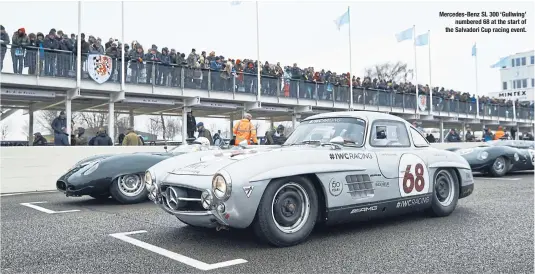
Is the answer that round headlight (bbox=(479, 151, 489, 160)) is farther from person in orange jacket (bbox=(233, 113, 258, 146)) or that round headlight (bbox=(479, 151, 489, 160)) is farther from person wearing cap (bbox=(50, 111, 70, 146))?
person wearing cap (bbox=(50, 111, 70, 146))

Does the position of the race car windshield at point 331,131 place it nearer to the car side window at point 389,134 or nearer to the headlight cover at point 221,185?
the car side window at point 389,134

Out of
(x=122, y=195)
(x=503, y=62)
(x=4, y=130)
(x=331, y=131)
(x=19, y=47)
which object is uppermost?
(x=503, y=62)

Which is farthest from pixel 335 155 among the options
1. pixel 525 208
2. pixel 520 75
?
pixel 520 75

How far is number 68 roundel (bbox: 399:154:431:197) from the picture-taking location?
5.54 meters

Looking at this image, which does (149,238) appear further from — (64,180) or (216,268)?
(64,180)

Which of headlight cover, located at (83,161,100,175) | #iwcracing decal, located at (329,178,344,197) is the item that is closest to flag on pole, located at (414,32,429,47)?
headlight cover, located at (83,161,100,175)

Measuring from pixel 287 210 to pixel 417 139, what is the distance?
273 centimetres

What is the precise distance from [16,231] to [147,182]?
1.72 m

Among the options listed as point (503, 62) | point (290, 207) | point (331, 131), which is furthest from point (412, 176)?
point (503, 62)

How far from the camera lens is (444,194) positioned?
629cm

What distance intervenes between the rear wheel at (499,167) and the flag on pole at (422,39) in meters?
20.7

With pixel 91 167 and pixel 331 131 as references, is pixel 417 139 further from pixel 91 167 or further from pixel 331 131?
pixel 91 167

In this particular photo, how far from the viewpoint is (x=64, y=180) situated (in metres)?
7.52

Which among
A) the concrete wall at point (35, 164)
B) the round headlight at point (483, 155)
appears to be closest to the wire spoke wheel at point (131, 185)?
the concrete wall at point (35, 164)
